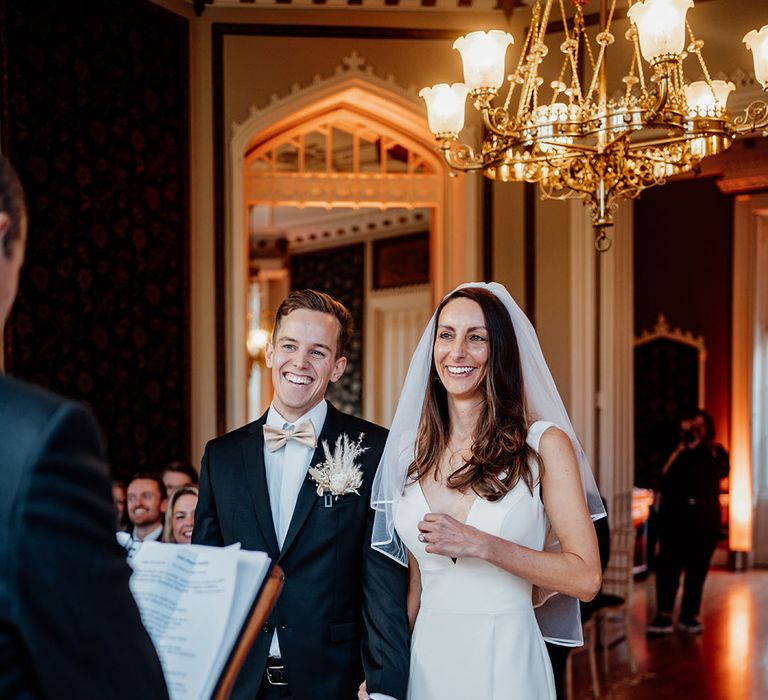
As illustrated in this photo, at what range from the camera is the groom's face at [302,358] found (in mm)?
2598

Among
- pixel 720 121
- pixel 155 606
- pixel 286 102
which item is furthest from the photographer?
pixel 286 102

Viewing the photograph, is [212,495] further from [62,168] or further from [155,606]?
[62,168]

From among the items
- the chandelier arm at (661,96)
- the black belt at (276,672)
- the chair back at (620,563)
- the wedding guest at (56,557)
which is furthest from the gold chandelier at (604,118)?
the wedding guest at (56,557)

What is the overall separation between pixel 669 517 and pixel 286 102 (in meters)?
4.33

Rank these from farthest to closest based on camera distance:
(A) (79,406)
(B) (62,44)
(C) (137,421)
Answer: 1. (C) (137,421)
2. (B) (62,44)
3. (A) (79,406)

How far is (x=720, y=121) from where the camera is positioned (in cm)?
422

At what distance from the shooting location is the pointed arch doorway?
6895mm

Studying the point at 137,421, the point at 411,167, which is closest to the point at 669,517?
the point at 411,167

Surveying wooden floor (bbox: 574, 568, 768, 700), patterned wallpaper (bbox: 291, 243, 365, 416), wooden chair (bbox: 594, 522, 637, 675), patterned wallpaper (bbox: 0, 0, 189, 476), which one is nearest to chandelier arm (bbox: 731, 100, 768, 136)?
wooden floor (bbox: 574, 568, 768, 700)

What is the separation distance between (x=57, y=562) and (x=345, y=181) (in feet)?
22.1

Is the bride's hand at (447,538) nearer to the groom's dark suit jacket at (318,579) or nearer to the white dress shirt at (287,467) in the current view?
the groom's dark suit jacket at (318,579)

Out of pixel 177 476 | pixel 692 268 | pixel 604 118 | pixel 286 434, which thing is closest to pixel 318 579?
pixel 286 434

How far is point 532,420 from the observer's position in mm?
2578

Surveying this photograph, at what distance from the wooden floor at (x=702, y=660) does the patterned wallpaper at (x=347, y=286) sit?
5576mm
